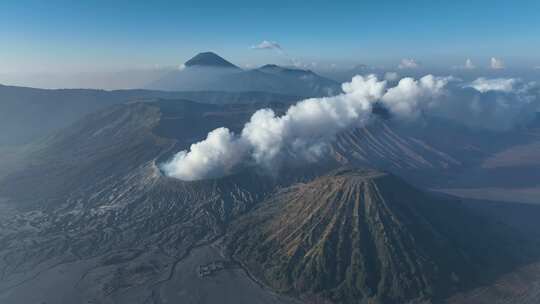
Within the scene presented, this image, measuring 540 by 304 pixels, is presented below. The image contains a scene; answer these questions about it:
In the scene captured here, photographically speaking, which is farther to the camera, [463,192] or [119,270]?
[463,192]

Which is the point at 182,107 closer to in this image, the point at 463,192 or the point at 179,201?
the point at 179,201

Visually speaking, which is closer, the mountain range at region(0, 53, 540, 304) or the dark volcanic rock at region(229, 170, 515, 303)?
the mountain range at region(0, 53, 540, 304)

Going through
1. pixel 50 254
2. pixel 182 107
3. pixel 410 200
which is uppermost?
pixel 182 107

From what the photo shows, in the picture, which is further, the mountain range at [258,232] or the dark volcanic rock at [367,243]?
the dark volcanic rock at [367,243]

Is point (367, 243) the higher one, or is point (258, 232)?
point (367, 243)

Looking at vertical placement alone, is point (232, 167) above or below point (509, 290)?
above

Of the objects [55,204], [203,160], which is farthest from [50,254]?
[203,160]

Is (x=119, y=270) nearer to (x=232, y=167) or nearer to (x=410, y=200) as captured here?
(x=232, y=167)

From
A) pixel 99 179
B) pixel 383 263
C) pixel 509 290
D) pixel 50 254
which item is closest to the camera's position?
pixel 509 290

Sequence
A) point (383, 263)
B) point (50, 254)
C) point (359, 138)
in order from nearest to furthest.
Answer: point (383, 263), point (50, 254), point (359, 138)

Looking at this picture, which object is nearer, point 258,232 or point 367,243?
point 367,243
